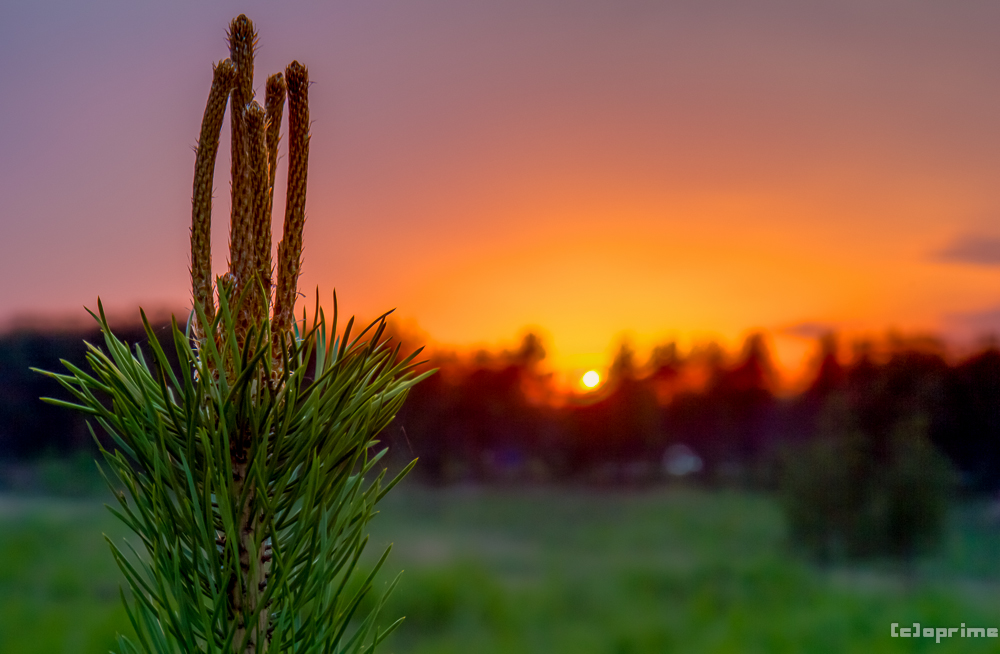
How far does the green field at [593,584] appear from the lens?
7.51 m

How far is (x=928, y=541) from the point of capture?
7.86m

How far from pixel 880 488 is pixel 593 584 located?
13.2 ft

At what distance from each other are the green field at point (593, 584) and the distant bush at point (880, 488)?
2.11 ft

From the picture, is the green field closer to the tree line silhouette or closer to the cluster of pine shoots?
the tree line silhouette

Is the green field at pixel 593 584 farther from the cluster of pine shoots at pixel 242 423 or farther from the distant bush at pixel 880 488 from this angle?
the cluster of pine shoots at pixel 242 423

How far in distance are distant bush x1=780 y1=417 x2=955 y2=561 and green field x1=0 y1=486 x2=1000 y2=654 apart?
0.64 meters

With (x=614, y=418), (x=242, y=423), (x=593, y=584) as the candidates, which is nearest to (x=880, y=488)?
(x=593, y=584)

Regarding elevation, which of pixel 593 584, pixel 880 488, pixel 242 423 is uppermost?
pixel 242 423

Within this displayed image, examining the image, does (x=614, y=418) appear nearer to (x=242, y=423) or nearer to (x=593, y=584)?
(x=593, y=584)

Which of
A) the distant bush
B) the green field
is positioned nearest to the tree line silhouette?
the green field

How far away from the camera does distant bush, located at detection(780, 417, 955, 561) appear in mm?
7711

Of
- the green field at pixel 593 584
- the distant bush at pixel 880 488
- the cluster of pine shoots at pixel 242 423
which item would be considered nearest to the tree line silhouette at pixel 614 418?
the green field at pixel 593 584

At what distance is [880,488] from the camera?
7812 mm

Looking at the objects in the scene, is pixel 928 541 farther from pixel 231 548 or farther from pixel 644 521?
pixel 231 548
